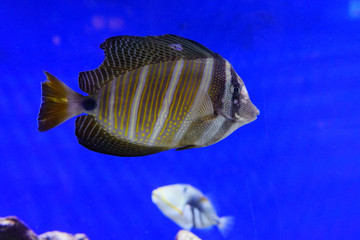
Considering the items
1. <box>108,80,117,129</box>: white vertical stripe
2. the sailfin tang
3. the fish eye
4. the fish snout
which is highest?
the fish eye

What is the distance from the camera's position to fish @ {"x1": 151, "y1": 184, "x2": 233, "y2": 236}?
1599 millimetres

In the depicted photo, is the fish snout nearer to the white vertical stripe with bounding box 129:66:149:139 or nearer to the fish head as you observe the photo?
the fish head

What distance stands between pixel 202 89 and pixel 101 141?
281 mm

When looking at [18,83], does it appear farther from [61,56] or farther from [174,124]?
[174,124]

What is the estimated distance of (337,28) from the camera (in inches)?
80.7

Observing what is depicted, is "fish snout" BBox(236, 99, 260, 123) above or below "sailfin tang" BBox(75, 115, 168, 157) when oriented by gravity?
above

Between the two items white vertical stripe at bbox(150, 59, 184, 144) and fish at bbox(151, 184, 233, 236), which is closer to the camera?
white vertical stripe at bbox(150, 59, 184, 144)

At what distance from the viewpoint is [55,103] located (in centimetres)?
63

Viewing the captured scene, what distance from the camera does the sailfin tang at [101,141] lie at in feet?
2.26

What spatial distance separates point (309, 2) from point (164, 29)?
3.38 feet

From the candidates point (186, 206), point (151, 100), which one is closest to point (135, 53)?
point (151, 100)

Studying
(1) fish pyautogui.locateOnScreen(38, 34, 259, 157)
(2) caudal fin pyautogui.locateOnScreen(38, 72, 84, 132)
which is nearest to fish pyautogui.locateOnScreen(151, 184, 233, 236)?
(1) fish pyautogui.locateOnScreen(38, 34, 259, 157)

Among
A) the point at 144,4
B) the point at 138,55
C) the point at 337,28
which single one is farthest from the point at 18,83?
the point at 337,28

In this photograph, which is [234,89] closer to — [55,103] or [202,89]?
[202,89]
